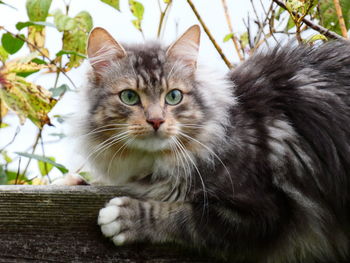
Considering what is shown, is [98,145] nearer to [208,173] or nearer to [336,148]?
[208,173]

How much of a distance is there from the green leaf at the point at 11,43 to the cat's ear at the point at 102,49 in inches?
17.0

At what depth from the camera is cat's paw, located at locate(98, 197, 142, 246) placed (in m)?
1.45

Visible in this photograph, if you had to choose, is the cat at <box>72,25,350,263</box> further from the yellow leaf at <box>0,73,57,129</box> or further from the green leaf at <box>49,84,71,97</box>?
the green leaf at <box>49,84,71,97</box>

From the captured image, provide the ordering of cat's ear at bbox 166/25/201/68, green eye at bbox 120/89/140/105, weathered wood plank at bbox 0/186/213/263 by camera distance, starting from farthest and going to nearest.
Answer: cat's ear at bbox 166/25/201/68 < green eye at bbox 120/89/140/105 < weathered wood plank at bbox 0/186/213/263

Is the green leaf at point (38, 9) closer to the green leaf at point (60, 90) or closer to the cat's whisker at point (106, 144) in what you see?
the green leaf at point (60, 90)

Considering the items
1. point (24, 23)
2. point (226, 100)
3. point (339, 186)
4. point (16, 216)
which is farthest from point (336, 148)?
point (24, 23)

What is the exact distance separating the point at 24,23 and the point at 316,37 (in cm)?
111

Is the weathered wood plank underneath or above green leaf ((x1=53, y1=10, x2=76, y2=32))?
underneath

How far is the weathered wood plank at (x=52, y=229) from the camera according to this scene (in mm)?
1411

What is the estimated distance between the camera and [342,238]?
178 centimetres

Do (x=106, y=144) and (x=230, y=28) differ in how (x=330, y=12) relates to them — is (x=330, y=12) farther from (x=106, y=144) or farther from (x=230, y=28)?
(x=106, y=144)

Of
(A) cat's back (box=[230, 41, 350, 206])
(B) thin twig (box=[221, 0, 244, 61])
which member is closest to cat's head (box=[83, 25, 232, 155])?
(A) cat's back (box=[230, 41, 350, 206])

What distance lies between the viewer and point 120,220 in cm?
151

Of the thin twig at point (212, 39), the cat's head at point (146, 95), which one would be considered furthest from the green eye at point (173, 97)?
the thin twig at point (212, 39)
